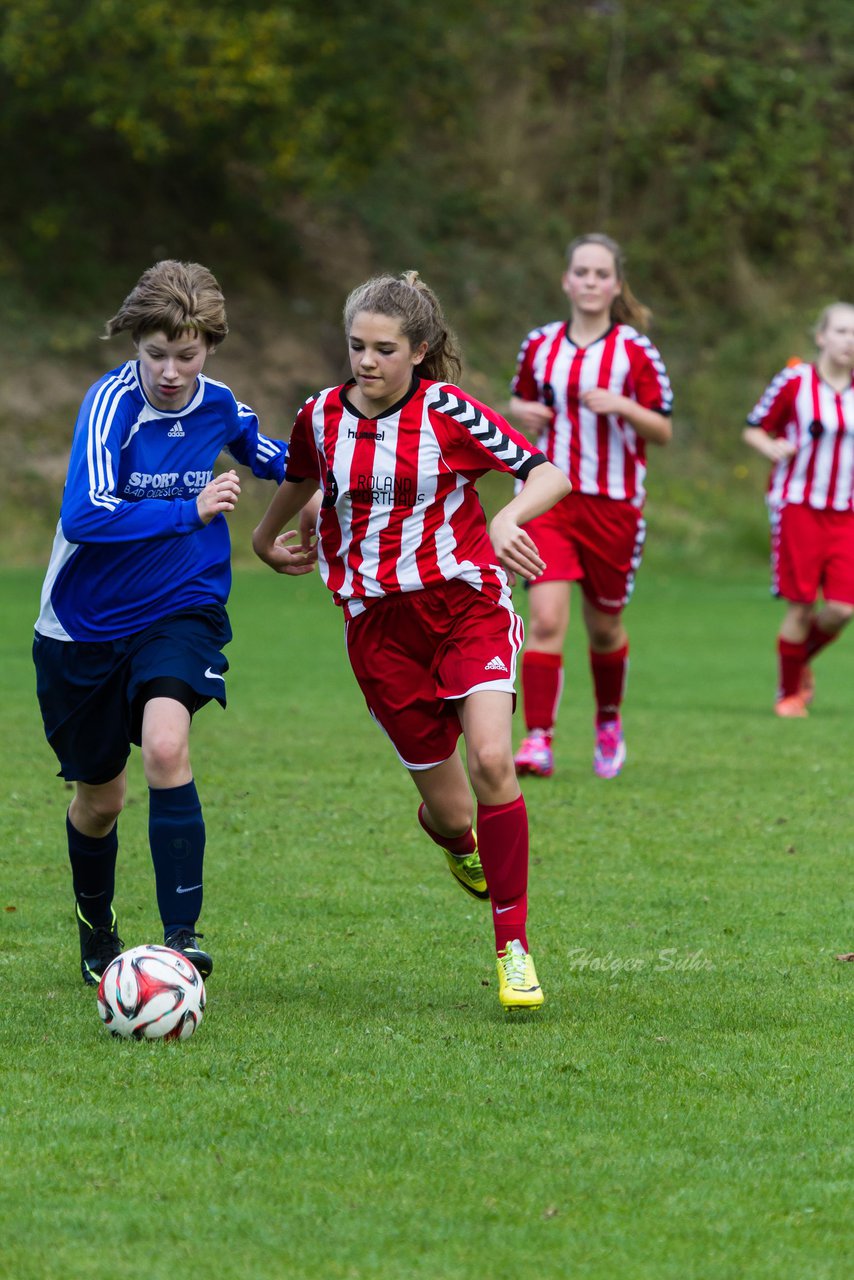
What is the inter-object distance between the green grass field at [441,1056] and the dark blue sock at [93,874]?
7.4 inches

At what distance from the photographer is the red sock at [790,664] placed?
411 inches

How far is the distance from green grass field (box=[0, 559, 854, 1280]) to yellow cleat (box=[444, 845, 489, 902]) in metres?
0.14

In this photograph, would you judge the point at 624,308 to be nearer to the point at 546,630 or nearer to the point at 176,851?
the point at 546,630

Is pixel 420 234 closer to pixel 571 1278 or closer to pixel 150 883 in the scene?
pixel 150 883

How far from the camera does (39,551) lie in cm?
1977

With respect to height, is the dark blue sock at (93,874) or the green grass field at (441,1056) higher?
the dark blue sock at (93,874)

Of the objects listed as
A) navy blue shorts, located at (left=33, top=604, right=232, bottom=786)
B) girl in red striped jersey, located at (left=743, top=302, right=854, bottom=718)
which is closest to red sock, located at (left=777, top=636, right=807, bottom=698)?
girl in red striped jersey, located at (left=743, top=302, right=854, bottom=718)

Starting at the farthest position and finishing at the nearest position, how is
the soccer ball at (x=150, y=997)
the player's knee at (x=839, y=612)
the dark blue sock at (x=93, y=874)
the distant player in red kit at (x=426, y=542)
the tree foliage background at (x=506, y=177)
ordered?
1. the tree foliage background at (x=506, y=177)
2. the player's knee at (x=839, y=612)
3. the dark blue sock at (x=93, y=874)
4. the distant player in red kit at (x=426, y=542)
5. the soccer ball at (x=150, y=997)

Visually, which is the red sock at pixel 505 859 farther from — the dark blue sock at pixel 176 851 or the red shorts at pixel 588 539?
the red shorts at pixel 588 539

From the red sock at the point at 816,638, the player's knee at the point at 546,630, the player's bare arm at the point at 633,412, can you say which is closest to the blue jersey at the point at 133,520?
the player's bare arm at the point at 633,412

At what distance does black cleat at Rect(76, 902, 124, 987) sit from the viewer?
15.4 ft

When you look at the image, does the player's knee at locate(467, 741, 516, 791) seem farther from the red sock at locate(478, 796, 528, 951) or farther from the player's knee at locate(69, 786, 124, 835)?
the player's knee at locate(69, 786, 124, 835)

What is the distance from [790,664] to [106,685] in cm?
672

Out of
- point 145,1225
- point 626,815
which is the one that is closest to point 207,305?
point 145,1225
